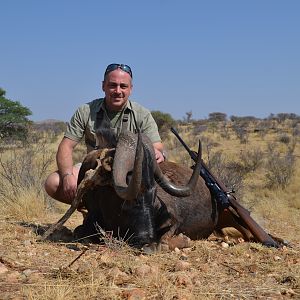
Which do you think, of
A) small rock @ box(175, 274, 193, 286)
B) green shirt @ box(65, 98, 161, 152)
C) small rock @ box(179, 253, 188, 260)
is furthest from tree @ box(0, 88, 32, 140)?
small rock @ box(175, 274, 193, 286)

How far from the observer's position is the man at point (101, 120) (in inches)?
243

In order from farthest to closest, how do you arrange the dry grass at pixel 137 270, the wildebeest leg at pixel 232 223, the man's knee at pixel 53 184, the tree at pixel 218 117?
the tree at pixel 218 117, the man's knee at pixel 53 184, the wildebeest leg at pixel 232 223, the dry grass at pixel 137 270

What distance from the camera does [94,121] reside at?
6.41 meters

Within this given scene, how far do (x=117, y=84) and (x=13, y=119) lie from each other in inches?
794

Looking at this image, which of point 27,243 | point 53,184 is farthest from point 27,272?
point 53,184

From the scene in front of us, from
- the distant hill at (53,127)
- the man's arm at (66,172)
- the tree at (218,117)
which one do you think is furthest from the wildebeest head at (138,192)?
the tree at (218,117)

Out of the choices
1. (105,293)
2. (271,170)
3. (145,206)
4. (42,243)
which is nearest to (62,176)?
(42,243)

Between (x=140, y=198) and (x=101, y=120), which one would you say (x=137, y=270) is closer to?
(x=140, y=198)

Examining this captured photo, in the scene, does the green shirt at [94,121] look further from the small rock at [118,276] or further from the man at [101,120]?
the small rock at [118,276]

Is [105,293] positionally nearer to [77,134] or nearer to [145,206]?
[145,206]

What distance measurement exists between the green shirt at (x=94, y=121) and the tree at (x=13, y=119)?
17400 mm

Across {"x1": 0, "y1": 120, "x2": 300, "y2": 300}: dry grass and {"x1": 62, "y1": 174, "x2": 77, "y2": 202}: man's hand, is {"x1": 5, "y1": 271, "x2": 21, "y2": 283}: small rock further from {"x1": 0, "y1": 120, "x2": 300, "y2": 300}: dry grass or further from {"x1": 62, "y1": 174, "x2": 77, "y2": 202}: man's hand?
{"x1": 62, "y1": 174, "x2": 77, "y2": 202}: man's hand

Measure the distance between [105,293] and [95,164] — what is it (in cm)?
226

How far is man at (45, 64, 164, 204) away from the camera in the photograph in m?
6.18
